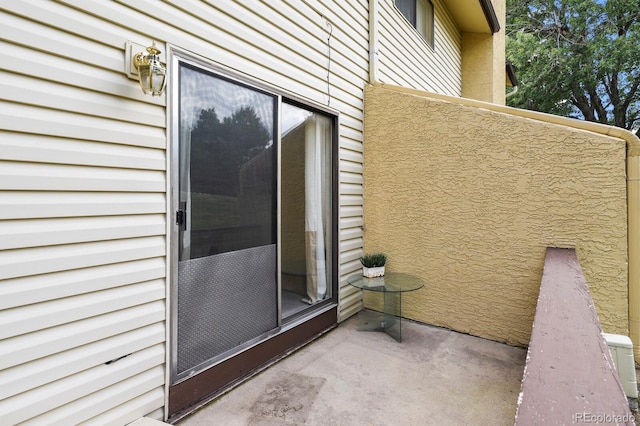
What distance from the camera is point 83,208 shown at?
5.68ft

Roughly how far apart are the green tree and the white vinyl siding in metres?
7.23

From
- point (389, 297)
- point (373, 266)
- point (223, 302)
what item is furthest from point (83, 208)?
point (389, 297)

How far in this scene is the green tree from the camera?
39.2 ft

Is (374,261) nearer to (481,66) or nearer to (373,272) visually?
(373,272)

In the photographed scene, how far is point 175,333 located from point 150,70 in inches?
60.2

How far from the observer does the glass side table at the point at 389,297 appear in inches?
133

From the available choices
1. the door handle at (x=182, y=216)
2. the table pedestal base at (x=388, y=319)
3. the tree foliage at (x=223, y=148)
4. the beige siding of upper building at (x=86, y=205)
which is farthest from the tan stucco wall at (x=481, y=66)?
the door handle at (x=182, y=216)

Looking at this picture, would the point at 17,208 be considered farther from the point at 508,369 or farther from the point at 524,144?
the point at 524,144

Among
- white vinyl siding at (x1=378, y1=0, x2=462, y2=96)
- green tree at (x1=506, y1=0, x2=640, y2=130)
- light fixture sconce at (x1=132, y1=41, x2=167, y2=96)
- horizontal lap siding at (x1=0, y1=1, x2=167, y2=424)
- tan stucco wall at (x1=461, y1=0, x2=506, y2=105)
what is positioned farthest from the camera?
green tree at (x1=506, y1=0, x2=640, y2=130)

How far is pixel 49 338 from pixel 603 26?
1731cm

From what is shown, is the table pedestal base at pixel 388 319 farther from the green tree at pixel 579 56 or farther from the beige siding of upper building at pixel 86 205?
the green tree at pixel 579 56

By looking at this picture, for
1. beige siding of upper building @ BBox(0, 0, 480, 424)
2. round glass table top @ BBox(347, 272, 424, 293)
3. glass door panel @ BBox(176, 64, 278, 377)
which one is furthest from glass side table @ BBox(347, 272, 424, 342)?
beige siding of upper building @ BBox(0, 0, 480, 424)

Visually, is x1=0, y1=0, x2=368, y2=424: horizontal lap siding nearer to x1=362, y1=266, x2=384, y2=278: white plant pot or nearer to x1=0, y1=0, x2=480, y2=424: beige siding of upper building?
x1=0, y1=0, x2=480, y2=424: beige siding of upper building

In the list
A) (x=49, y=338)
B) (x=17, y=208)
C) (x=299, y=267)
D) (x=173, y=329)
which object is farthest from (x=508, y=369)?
(x=17, y=208)
